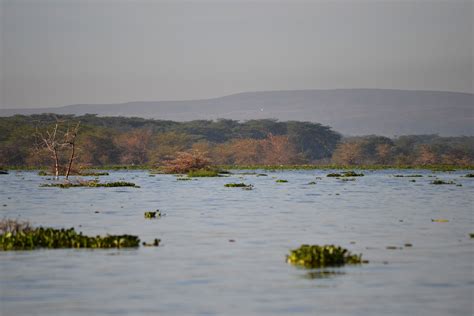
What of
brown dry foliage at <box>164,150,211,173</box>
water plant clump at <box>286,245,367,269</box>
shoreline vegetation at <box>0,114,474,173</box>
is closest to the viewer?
water plant clump at <box>286,245,367,269</box>

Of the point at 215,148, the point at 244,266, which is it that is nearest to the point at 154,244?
the point at 244,266

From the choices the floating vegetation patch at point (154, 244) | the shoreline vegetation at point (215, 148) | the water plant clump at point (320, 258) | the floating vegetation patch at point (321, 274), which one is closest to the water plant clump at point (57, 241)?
the floating vegetation patch at point (154, 244)

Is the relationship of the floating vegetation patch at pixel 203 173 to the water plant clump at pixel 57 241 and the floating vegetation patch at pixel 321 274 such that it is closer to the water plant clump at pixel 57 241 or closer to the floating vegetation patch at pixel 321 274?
the water plant clump at pixel 57 241

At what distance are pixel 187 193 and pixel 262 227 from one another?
24.2 m

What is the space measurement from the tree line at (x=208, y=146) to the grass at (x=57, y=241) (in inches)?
3429

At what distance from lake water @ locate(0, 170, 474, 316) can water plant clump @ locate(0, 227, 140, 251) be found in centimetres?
73

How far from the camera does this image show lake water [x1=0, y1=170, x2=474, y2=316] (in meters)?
16.9

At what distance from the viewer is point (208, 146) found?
534 ft

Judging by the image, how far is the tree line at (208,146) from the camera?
137m

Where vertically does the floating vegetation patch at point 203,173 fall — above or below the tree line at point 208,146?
below

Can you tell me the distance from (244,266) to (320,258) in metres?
1.88

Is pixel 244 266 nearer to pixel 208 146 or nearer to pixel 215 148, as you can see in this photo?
pixel 215 148

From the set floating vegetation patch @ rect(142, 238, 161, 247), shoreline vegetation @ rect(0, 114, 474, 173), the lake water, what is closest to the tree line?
shoreline vegetation @ rect(0, 114, 474, 173)

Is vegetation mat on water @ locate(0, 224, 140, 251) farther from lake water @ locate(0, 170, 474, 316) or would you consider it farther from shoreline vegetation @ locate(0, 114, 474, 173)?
shoreline vegetation @ locate(0, 114, 474, 173)
